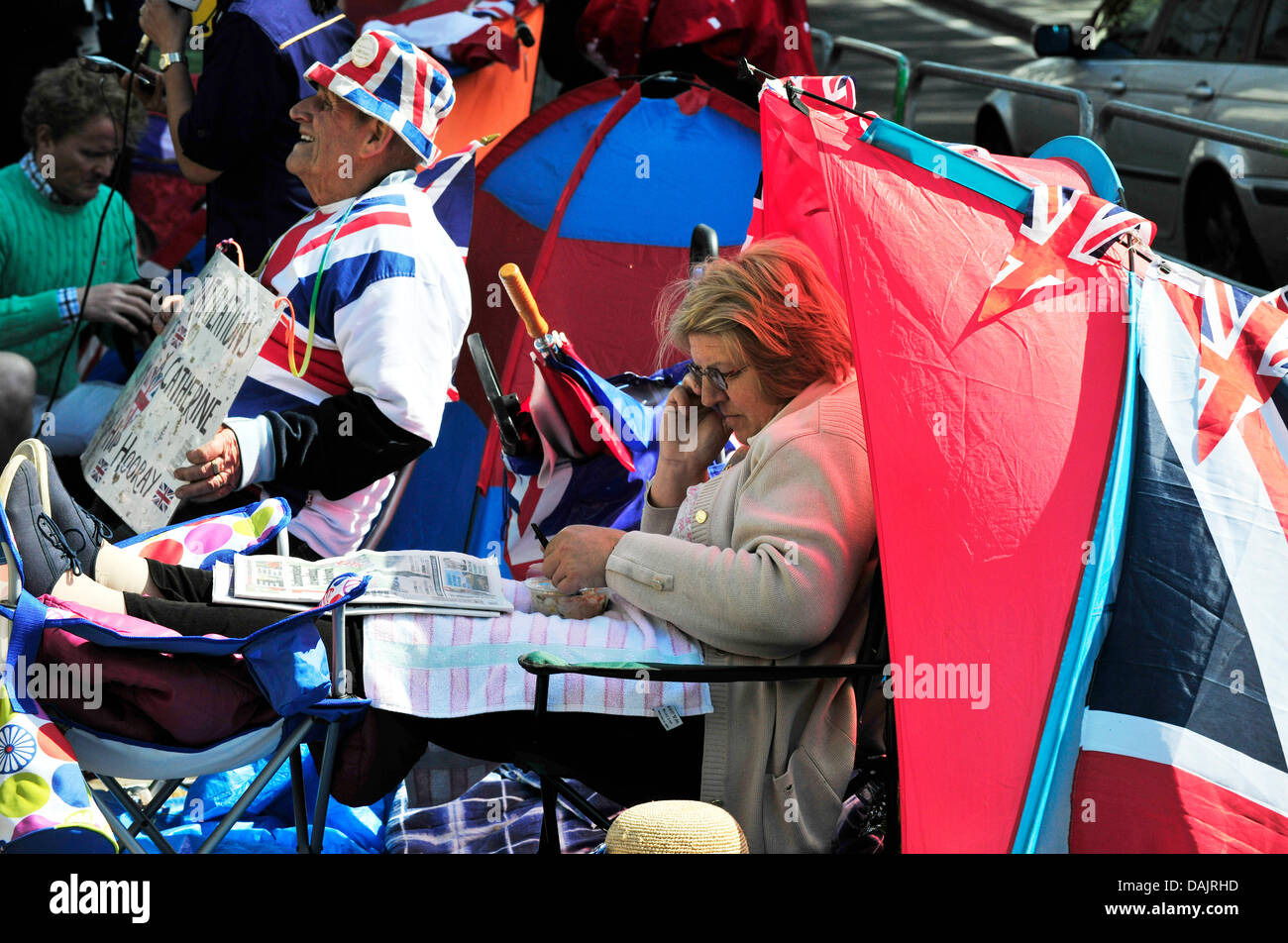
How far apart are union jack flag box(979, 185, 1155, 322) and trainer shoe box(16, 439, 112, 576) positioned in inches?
61.7

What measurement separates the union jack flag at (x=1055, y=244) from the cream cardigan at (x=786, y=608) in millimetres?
344

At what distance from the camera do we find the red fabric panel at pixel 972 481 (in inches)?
86.0

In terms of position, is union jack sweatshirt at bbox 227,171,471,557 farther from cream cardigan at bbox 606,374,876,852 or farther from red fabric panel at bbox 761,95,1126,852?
red fabric panel at bbox 761,95,1126,852

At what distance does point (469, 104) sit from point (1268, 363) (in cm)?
326

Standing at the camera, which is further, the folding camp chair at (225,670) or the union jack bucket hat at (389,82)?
the union jack bucket hat at (389,82)

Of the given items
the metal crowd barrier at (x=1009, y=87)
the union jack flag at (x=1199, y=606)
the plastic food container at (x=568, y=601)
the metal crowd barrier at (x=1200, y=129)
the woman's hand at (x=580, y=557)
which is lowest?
the plastic food container at (x=568, y=601)

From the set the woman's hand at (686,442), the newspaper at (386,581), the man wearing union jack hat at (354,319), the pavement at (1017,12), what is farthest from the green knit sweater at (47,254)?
the pavement at (1017,12)

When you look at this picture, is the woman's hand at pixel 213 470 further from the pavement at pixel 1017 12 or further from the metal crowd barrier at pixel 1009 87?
the pavement at pixel 1017 12

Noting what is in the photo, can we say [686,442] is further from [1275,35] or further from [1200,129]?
[1275,35]

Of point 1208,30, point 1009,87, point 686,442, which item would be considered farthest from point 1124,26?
point 686,442

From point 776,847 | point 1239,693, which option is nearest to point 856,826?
point 776,847

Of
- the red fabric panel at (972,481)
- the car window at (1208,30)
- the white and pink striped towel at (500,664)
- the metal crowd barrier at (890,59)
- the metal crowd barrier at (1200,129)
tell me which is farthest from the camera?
the metal crowd barrier at (890,59)

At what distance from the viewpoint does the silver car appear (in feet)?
17.2

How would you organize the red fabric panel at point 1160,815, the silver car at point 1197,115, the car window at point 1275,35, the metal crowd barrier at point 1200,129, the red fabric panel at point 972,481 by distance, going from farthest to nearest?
the car window at point 1275,35 < the silver car at point 1197,115 < the metal crowd barrier at point 1200,129 < the red fabric panel at point 972,481 < the red fabric panel at point 1160,815
